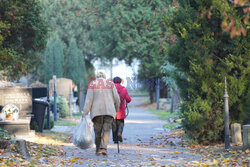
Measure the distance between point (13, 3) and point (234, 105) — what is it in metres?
8.23

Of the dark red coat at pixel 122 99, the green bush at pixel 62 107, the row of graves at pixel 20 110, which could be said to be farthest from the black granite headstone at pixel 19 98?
the green bush at pixel 62 107

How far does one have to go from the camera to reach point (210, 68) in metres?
11.1

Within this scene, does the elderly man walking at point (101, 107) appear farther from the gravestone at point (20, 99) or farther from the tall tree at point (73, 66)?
the tall tree at point (73, 66)

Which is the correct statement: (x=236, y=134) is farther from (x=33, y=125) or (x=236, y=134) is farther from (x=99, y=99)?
(x=33, y=125)

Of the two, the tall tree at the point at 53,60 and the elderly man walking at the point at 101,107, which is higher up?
the tall tree at the point at 53,60

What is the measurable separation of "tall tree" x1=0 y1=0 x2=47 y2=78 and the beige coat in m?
5.26

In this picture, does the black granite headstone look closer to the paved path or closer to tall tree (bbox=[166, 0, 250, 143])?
the paved path

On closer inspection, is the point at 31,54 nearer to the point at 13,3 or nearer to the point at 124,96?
the point at 13,3

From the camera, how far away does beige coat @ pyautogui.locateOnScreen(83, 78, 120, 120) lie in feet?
32.5

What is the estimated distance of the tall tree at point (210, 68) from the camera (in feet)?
36.1

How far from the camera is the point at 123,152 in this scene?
10.8 metres

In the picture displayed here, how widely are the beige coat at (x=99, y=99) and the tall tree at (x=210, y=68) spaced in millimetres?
2357

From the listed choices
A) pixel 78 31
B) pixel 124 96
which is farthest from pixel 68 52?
pixel 124 96

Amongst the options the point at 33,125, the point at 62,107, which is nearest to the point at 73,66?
the point at 62,107
